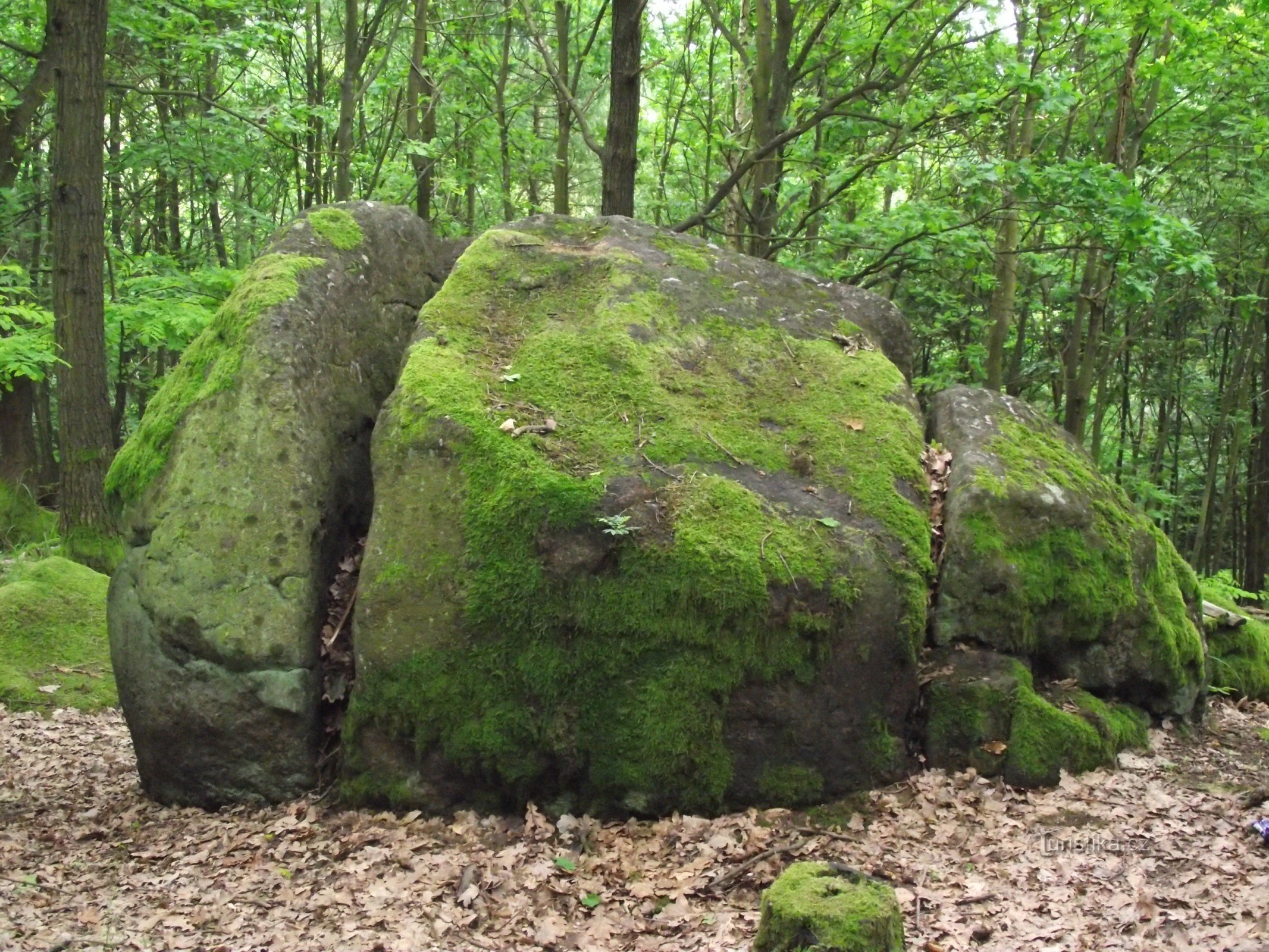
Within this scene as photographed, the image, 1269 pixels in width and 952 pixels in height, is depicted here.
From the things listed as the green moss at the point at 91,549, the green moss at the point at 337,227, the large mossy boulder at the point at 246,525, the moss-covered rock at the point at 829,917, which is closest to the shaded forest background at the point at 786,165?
the green moss at the point at 91,549

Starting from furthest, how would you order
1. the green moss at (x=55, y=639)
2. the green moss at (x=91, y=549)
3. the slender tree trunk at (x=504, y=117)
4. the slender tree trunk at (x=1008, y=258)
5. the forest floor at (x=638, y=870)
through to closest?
the slender tree trunk at (x=504, y=117) → the slender tree trunk at (x=1008, y=258) → the green moss at (x=91, y=549) → the green moss at (x=55, y=639) → the forest floor at (x=638, y=870)

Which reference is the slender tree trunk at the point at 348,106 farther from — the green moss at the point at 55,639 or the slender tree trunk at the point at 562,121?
the green moss at the point at 55,639

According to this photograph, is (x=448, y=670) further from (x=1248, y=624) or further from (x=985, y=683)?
(x=1248, y=624)

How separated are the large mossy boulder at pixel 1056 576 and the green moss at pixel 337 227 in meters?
4.20

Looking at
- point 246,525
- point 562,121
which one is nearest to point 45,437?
point 562,121

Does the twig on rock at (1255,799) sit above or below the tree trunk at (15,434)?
below

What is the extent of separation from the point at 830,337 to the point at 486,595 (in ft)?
10.2

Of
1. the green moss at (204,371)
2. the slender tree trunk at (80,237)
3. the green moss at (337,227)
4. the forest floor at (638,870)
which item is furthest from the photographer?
the slender tree trunk at (80,237)

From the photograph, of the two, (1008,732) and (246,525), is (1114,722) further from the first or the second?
(246,525)

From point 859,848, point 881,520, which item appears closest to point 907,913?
point 859,848

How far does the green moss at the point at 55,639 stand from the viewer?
7.37m

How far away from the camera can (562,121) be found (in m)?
14.5

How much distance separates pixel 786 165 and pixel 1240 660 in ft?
20.9

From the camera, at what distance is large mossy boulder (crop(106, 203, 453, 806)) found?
512cm
